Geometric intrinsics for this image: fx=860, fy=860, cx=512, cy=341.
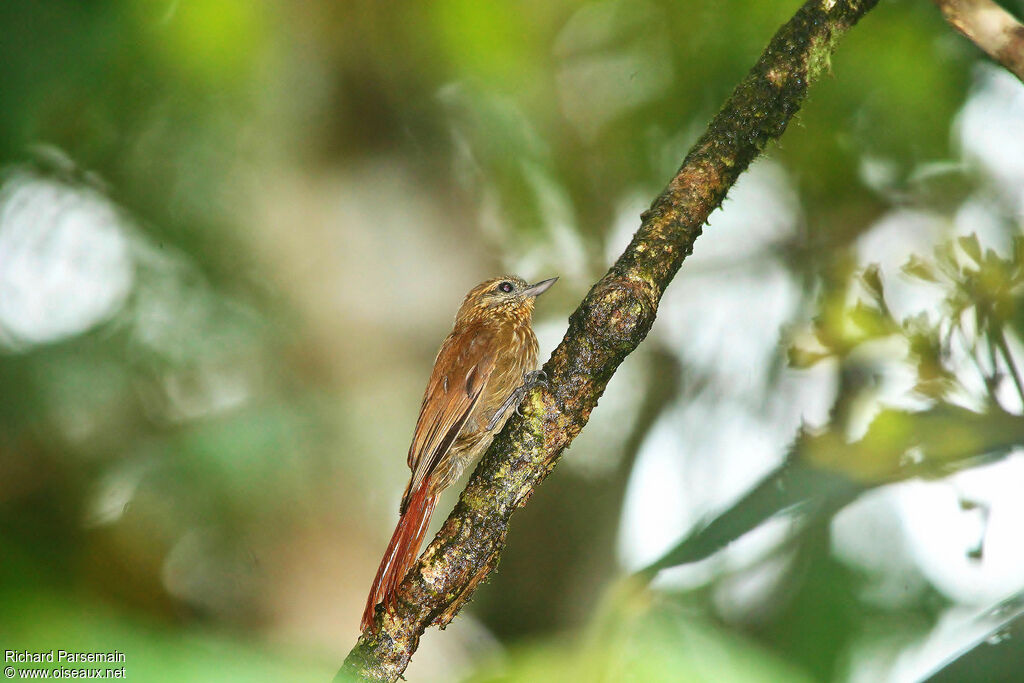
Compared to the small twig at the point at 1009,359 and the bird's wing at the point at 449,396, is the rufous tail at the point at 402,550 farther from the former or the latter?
the small twig at the point at 1009,359

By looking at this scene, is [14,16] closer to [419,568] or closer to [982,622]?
[419,568]

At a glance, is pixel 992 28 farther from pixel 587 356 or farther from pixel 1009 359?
pixel 587 356

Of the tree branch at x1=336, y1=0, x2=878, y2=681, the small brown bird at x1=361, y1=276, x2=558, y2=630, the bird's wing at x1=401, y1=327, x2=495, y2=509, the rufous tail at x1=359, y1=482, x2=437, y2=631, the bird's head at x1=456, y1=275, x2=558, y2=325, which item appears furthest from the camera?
the bird's head at x1=456, y1=275, x2=558, y2=325

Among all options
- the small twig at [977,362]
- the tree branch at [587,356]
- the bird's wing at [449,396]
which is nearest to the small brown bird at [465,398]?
the bird's wing at [449,396]

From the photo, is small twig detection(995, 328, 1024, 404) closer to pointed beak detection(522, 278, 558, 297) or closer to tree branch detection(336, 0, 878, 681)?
tree branch detection(336, 0, 878, 681)

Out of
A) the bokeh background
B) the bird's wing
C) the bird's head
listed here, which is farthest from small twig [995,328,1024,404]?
the bird's head

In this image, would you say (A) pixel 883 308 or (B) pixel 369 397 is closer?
(A) pixel 883 308

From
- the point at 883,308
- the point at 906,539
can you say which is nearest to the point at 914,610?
the point at 906,539
